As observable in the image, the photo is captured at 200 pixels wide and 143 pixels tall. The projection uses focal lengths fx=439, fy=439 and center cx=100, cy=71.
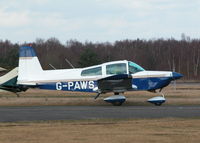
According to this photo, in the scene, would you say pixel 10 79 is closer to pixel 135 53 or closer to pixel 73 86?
pixel 73 86

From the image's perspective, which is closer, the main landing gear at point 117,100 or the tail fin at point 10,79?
the main landing gear at point 117,100

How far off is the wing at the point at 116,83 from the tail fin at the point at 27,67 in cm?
344

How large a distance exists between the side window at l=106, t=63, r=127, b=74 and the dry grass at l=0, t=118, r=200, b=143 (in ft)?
26.8

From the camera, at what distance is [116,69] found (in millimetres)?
22281

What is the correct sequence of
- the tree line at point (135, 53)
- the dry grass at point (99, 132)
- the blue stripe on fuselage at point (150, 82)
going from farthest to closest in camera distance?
the tree line at point (135, 53) < the blue stripe on fuselage at point (150, 82) < the dry grass at point (99, 132)

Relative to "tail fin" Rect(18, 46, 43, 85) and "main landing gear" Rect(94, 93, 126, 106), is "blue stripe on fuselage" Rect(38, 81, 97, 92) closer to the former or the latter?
"tail fin" Rect(18, 46, 43, 85)

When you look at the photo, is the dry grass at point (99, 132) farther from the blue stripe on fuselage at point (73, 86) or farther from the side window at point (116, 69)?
the blue stripe on fuselage at point (73, 86)

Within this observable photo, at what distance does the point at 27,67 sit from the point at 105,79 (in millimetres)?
4258

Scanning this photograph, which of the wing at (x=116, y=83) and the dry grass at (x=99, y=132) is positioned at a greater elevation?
the wing at (x=116, y=83)

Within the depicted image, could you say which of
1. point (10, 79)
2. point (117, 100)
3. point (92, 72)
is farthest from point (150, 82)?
point (10, 79)

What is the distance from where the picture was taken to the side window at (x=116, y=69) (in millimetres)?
22188

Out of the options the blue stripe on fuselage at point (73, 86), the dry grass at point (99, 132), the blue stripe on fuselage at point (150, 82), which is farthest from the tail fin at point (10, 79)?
the dry grass at point (99, 132)

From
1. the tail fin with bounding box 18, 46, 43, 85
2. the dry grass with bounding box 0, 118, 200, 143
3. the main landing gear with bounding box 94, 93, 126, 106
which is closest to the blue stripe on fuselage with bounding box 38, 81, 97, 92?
the tail fin with bounding box 18, 46, 43, 85

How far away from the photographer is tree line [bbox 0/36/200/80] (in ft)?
284
